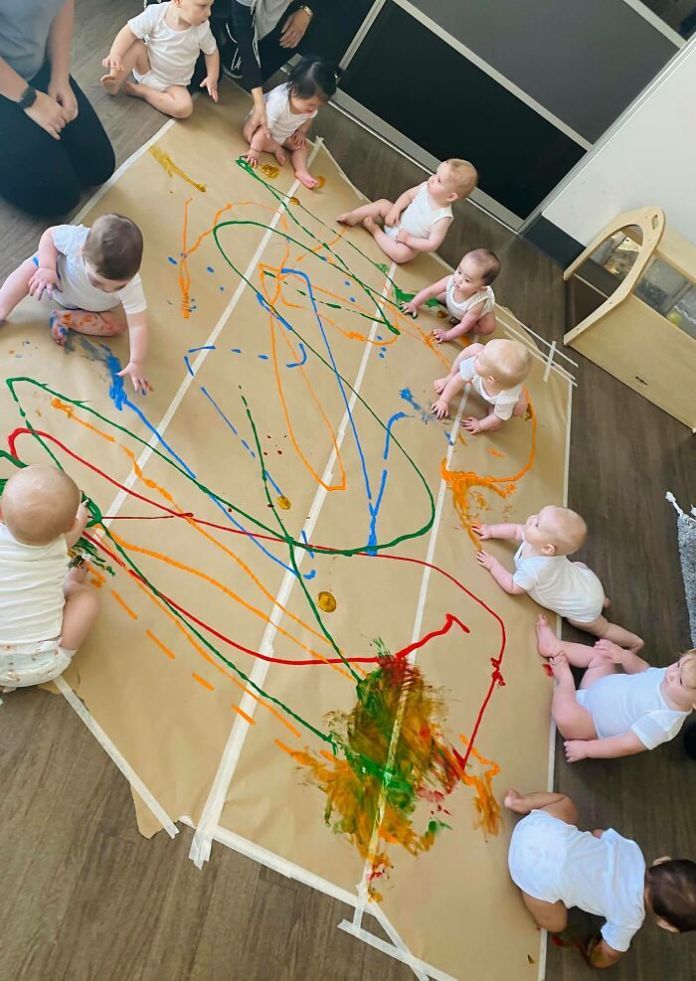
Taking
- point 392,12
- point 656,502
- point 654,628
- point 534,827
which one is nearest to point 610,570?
point 654,628

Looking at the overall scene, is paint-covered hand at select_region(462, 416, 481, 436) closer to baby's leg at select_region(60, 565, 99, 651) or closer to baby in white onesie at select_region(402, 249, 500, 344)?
baby in white onesie at select_region(402, 249, 500, 344)

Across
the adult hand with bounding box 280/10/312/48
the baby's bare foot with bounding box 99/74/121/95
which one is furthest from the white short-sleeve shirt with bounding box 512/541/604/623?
the adult hand with bounding box 280/10/312/48

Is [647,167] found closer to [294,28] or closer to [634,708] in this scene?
[294,28]

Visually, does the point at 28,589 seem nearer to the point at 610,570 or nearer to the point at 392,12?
the point at 610,570

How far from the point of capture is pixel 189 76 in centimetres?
196

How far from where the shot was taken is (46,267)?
4.26 ft

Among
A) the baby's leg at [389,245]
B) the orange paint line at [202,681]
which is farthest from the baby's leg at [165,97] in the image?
the orange paint line at [202,681]

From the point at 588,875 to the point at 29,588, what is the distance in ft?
3.52

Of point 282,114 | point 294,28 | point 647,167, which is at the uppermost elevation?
point 647,167

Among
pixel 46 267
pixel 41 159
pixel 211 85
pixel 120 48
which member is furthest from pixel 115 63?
pixel 46 267

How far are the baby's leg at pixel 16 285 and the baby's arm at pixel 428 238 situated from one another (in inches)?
47.1

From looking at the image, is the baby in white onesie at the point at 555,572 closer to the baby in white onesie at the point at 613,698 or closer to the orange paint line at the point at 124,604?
the baby in white onesie at the point at 613,698

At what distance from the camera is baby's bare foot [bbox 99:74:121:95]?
6.07ft

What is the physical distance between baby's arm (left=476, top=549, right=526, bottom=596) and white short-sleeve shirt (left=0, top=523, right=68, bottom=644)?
971 millimetres
